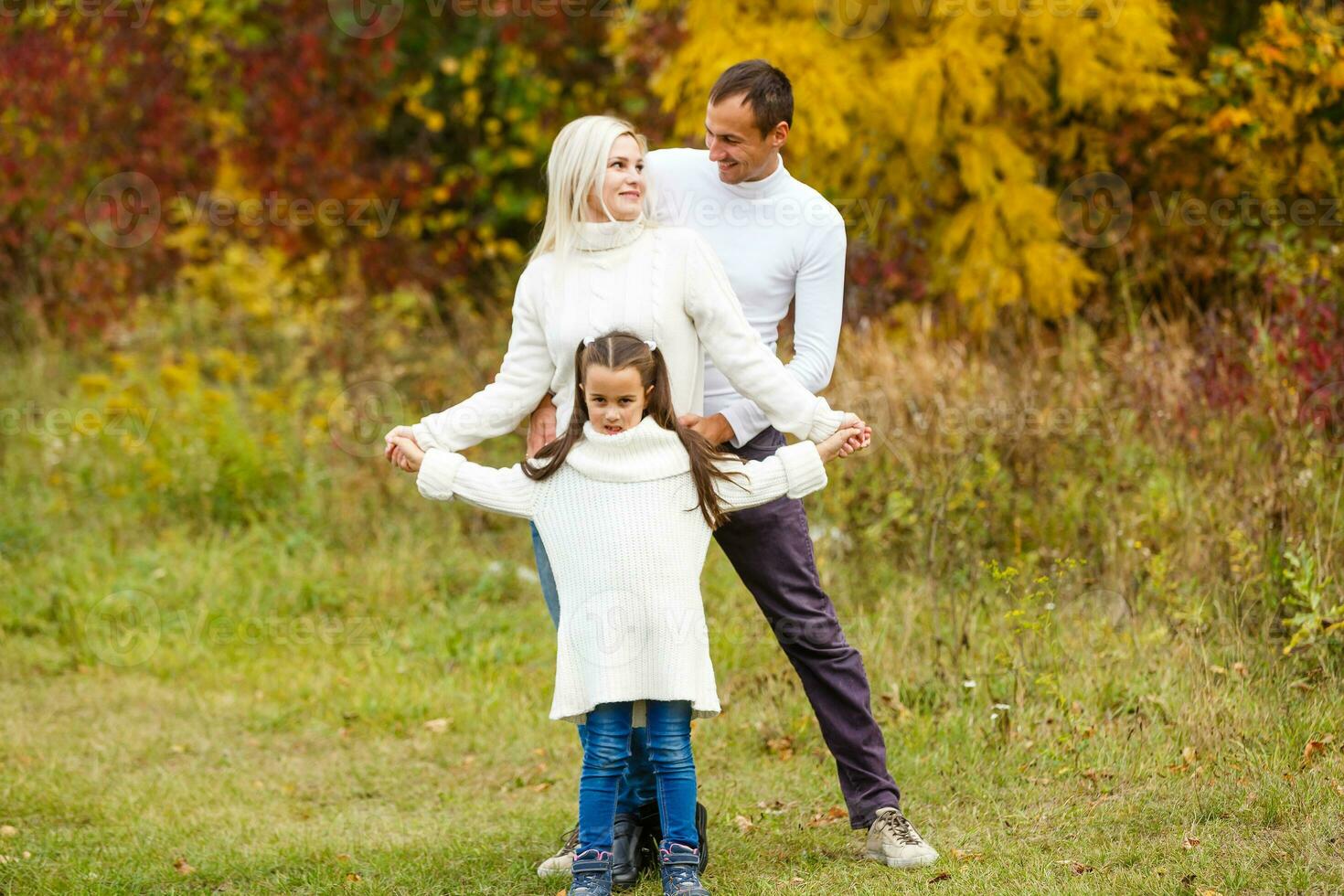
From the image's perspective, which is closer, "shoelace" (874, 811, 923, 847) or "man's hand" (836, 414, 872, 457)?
"man's hand" (836, 414, 872, 457)

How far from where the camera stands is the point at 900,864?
3723mm

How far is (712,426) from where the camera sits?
3.56 meters

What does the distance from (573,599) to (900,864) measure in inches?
43.8

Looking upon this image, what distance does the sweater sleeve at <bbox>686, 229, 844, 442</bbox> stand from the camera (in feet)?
11.3

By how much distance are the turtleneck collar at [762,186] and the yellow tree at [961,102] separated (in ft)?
13.4

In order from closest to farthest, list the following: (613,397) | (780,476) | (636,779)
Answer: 1. (613,397)
2. (780,476)
3. (636,779)

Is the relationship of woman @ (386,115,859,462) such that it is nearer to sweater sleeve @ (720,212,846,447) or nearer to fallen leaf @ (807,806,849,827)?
sweater sleeve @ (720,212,846,447)

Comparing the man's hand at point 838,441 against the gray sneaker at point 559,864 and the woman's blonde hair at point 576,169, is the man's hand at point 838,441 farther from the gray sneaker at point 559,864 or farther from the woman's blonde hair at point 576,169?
the gray sneaker at point 559,864

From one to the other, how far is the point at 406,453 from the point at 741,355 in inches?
32.8

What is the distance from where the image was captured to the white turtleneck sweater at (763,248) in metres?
3.61

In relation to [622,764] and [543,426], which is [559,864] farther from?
[543,426]

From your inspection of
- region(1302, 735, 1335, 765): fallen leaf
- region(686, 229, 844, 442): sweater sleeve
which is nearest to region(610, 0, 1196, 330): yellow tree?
region(1302, 735, 1335, 765): fallen leaf

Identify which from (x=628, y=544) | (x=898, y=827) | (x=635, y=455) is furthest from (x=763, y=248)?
(x=898, y=827)

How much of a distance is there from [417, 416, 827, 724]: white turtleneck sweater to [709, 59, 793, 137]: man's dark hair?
783 millimetres
